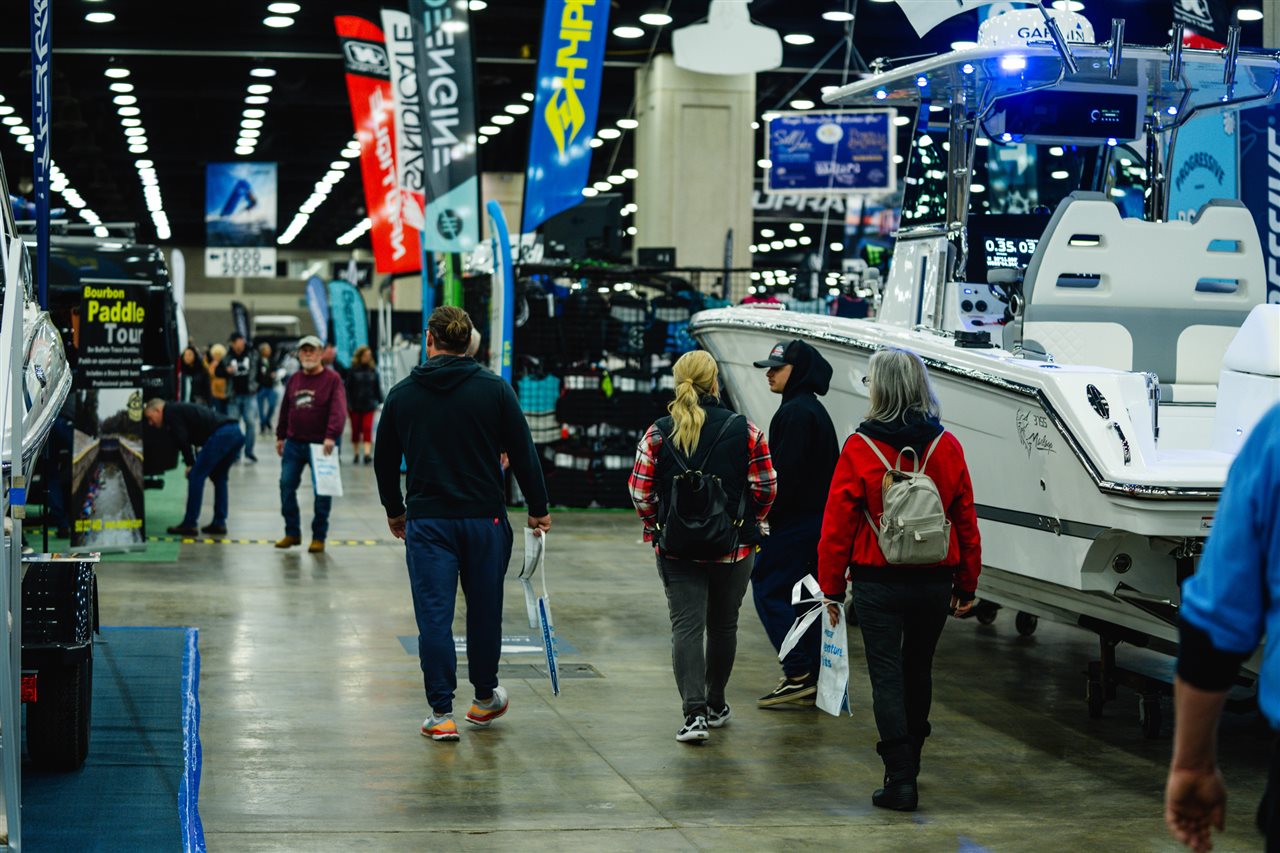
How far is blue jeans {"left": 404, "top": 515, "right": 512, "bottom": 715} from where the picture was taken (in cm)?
586

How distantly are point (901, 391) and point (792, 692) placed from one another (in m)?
1.97

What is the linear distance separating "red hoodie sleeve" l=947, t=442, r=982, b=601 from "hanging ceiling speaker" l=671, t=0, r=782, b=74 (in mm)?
8820

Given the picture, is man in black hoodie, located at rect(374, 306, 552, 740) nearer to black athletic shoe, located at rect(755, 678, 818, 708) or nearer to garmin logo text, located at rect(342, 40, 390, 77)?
black athletic shoe, located at rect(755, 678, 818, 708)

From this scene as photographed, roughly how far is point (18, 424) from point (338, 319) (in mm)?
20635

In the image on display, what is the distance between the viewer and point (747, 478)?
5938 millimetres

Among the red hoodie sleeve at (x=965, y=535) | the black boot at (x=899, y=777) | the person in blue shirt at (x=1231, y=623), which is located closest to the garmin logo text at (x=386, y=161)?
the red hoodie sleeve at (x=965, y=535)

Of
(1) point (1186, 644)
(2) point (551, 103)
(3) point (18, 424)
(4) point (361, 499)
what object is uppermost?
(2) point (551, 103)

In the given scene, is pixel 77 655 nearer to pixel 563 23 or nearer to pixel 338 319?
pixel 563 23

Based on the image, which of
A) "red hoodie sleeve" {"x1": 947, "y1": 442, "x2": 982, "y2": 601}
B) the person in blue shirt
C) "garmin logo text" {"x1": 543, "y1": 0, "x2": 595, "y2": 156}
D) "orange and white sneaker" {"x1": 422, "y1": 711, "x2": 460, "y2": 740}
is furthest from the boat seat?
"garmin logo text" {"x1": 543, "y1": 0, "x2": 595, "y2": 156}

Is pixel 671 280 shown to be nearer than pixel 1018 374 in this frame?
No

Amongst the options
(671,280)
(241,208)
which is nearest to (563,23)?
(671,280)

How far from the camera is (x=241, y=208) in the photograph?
1075 inches

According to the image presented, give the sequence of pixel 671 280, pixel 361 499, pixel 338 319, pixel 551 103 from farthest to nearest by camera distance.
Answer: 1. pixel 338 319
2. pixel 361 499
3. pixel 671 280
4. pixel 551 103

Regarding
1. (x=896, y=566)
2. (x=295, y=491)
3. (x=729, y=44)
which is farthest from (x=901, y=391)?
(x=729, y=44)
